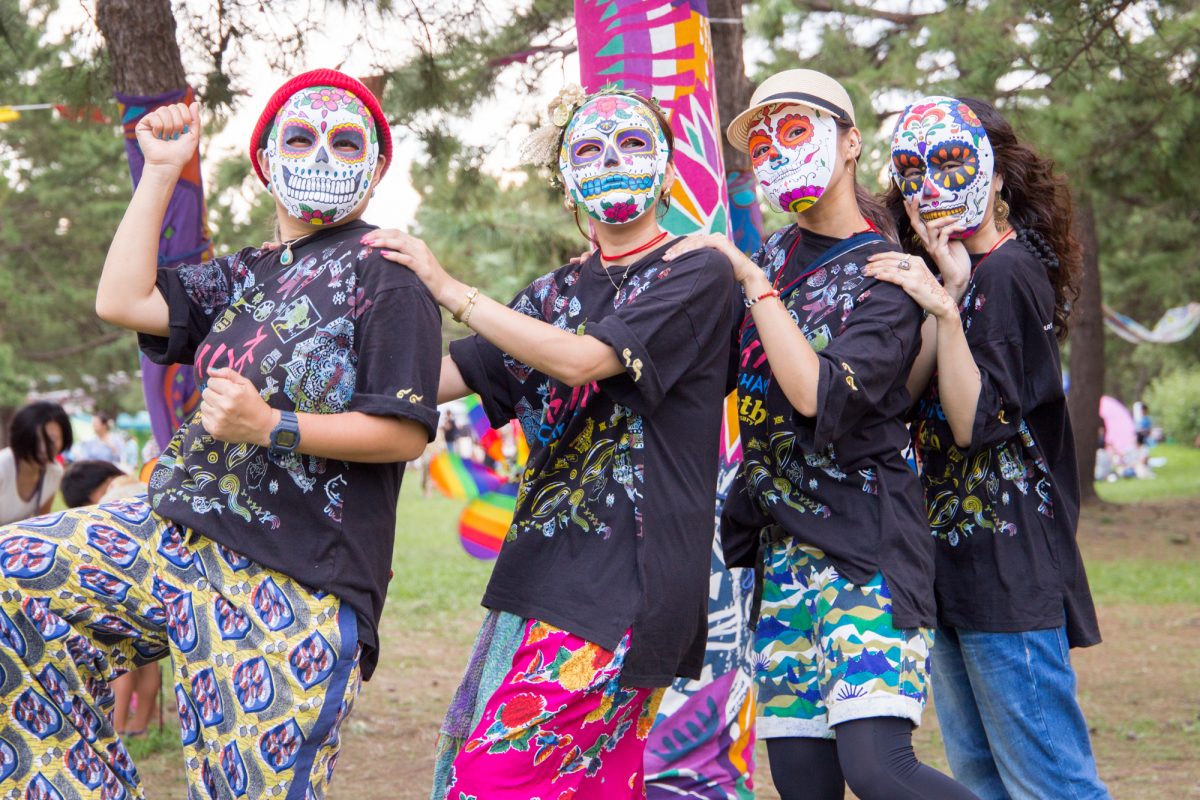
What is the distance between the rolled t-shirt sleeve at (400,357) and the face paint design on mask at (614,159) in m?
0.49

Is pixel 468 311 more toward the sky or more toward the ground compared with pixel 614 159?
more toward the ground

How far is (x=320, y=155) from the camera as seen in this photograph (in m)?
3.04

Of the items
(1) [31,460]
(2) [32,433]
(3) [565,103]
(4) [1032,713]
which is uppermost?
(3) [565,103]

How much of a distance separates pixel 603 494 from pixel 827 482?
551 millimetres

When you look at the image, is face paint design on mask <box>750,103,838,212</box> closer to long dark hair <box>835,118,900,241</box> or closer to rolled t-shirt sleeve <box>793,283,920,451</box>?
long dark hair <box>835,118,900,241</box>

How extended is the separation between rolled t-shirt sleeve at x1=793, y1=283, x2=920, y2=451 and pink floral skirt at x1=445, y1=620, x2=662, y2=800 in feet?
2.14

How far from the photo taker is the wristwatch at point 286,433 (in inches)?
107

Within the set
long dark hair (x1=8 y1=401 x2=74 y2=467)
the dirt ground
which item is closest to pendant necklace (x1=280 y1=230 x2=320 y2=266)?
the dirt ground

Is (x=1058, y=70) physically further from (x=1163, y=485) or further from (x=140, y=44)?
(x=1163, y=485)

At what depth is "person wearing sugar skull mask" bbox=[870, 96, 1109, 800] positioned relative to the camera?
128 inches

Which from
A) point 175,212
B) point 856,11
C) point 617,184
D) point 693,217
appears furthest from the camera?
point 856,11

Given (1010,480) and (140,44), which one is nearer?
(1010,480)

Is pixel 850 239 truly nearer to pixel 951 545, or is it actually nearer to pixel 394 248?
pixel 951 545

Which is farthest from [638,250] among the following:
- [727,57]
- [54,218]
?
[54,218]
